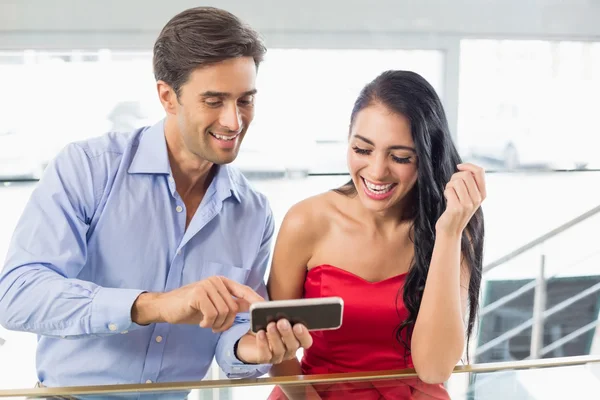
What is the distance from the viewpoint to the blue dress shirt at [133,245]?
157 centimetres

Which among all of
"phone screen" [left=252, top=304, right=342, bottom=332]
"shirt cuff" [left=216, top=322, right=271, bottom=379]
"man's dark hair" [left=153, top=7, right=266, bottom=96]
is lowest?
"shirt cuff" [left=216, top=322, right=271, bottom=379]

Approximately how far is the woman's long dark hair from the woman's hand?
0.51ft

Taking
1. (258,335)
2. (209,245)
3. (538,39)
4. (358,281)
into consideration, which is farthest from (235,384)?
(538,39)

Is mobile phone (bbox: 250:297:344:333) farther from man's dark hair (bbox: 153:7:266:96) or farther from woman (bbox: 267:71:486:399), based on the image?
man's dark hair (bbox: 153:7:266:96)

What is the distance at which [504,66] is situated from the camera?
4.85 m

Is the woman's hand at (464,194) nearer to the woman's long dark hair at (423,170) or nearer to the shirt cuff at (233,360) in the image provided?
the woman's long dark hair at (423,170)

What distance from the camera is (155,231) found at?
169 cm

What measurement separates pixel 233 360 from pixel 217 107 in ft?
1.87

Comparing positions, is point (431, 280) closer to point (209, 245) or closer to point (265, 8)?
point (209, 245)

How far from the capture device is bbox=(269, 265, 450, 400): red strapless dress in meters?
1.82

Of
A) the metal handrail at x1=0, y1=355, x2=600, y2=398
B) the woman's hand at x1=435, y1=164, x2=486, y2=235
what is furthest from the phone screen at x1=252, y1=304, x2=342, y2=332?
the woman's hand at x1=435, y1=164, x2=486, y2=235

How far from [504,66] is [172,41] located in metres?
3.68

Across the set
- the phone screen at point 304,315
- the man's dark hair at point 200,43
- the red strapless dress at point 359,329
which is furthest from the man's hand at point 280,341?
the man's dark hair at point 200,43

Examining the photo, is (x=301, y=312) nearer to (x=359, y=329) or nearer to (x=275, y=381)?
(x=275, y=381)
